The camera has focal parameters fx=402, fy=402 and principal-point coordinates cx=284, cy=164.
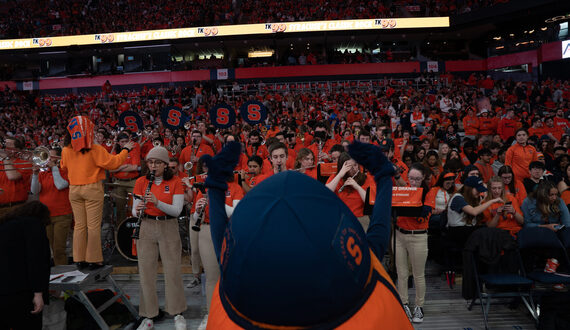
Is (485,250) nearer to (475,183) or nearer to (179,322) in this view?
(475,183)

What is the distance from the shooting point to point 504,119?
10.7 meters

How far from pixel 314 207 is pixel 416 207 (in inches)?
160

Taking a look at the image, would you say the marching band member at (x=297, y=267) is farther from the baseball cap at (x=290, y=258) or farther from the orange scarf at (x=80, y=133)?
the orange scarf at (x=80, y=133)

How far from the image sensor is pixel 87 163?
494cm

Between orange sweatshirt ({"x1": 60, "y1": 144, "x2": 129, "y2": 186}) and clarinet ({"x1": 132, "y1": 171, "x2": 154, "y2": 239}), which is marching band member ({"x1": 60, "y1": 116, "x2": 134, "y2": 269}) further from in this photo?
clarinet ({"x1": 132, "y1": 171, "x2": 154, "y2": 239})

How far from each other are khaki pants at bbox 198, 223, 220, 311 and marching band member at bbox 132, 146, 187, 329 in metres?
0.35

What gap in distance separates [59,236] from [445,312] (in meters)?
5.53

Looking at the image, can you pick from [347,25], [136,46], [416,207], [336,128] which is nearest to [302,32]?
[347,25]

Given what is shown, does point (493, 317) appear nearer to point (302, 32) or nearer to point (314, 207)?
point (314, 207)

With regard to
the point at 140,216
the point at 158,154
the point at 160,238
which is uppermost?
the point at 158,154

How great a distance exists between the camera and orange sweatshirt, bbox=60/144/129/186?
494 centimetres

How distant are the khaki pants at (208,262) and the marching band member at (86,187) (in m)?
1.35

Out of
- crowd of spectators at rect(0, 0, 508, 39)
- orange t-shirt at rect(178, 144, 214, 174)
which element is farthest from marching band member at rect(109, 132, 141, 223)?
crowd of spectators at rect(0, 0, 508, 39)

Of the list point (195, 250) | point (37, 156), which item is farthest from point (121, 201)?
point (195, 250)
